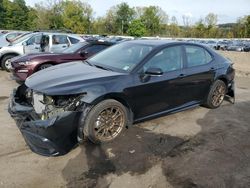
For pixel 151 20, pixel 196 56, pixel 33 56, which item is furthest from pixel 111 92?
pixel 151 20

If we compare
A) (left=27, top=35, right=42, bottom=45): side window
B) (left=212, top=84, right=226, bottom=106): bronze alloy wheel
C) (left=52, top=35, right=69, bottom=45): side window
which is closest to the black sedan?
(left=212, top=84, right=226, bottom=106): bronze alloy wheel

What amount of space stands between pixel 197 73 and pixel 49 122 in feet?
10.7

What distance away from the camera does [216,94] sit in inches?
269

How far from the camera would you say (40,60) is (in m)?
8.76

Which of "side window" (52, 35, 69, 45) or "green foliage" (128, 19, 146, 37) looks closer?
"side window" (52, 35, 69, 45)

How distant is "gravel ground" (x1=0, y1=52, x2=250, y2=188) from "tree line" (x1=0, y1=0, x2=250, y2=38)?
70922 mm

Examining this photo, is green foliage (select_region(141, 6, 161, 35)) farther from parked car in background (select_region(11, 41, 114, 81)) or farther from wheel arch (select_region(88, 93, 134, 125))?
wheel arch (select_region(88, 93, 134, 125))

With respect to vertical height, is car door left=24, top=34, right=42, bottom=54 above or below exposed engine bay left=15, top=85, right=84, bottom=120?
above

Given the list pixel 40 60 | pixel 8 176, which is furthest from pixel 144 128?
pixel 40 60

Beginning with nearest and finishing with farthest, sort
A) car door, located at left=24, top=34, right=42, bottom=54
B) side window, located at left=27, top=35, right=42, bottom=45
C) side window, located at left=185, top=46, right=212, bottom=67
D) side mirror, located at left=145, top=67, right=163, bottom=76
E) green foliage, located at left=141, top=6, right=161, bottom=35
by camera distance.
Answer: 1. side mirror, located at left=145, top=67, right=163, bottom=76
2. side window, located at left=185, top=46, right=212, bottom=67
3. car door, located at left=24, top=34, right=42, bottom=54
4. side window, located at left=27, top=35, right=42, bottom=45
5. green foliage, located at left=141, top=6, right=161, bottom=35

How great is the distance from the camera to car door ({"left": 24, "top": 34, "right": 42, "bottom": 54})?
12.5m

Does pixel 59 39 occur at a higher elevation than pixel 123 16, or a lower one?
lower

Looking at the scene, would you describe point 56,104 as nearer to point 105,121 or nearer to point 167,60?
point 105,121

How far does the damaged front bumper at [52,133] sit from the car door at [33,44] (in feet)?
28.6
